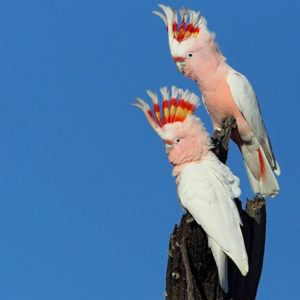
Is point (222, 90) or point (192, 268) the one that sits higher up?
point (222, 90)

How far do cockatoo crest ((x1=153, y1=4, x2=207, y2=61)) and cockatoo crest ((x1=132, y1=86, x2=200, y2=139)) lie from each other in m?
1.17

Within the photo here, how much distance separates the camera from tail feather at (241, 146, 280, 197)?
24.0 ft

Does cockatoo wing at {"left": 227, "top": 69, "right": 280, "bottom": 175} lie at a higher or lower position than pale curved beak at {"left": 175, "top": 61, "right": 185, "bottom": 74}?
lower

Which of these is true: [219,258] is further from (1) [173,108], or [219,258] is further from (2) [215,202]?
(1) [173,108]

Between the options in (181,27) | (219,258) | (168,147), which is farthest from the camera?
(181,27)

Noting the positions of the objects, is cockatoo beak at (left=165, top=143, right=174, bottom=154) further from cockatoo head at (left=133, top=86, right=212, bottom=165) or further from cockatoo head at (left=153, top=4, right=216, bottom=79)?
cockatoo head at (left=153, top=4, right=216, bottom=79)

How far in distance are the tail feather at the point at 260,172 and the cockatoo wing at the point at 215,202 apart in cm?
153

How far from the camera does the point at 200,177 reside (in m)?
5.72

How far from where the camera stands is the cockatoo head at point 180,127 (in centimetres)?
585

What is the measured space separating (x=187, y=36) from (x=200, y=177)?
196cm

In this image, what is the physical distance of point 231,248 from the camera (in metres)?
5.55

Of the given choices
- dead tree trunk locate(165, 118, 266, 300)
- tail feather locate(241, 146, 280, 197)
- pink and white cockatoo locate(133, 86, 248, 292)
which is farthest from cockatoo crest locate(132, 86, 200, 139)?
tail feather locate(241, 146, 280, 197)

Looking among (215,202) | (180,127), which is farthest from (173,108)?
(215,202)

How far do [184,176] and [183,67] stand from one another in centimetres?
176
